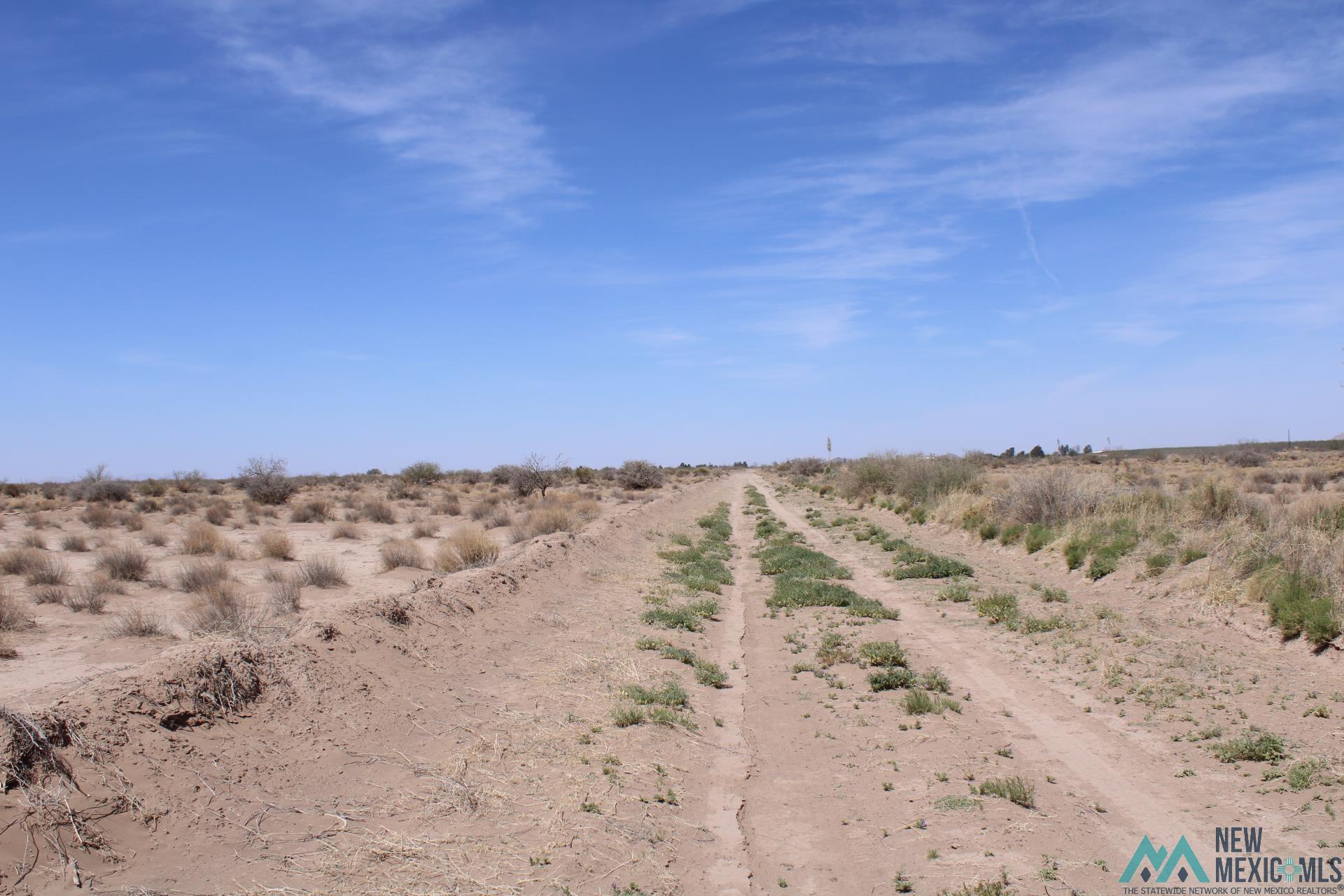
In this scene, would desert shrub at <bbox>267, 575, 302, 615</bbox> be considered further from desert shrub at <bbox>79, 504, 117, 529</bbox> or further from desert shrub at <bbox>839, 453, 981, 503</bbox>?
desert shrub at <bbox>839, 453, 981, 503</bbox>

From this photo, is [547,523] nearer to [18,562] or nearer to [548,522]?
[548,522]

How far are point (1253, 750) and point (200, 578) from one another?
56.2ft

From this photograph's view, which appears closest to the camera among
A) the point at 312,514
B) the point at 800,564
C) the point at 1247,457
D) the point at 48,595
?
the point at 48,595

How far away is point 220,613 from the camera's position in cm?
1206

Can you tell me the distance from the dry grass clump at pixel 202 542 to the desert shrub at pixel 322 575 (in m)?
5.34

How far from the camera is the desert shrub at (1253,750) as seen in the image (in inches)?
271

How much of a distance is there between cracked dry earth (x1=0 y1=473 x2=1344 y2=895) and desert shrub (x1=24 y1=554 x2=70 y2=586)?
9289mm

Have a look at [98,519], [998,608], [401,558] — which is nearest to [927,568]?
[998,608]

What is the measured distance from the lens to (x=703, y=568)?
64.7 ft

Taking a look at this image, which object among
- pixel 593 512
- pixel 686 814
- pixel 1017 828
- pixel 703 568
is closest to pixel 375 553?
pixel 703 568

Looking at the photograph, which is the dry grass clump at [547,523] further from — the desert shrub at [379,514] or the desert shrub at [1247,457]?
the desert shrub at [1247,457]

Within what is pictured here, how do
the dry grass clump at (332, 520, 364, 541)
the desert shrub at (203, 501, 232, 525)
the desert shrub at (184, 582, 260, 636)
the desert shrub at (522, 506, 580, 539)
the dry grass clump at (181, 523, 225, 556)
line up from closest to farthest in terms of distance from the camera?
1. the desert shrub at (184, 582, 260, 636)
2. the dry grass clump at (181, 523, 225, 556)
3. the desert shrub at (522, 506, 580, 539)
4. the dry grass clump at (332, 520, 364, 541)
5. the desert shrub at (203, 501, 232, 525)

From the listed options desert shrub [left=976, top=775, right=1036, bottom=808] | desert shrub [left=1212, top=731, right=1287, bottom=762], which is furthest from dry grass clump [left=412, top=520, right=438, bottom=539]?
desert shrub [left=1212, top=731, right=1287, bottom=762]

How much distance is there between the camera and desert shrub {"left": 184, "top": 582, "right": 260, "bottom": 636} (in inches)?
406
